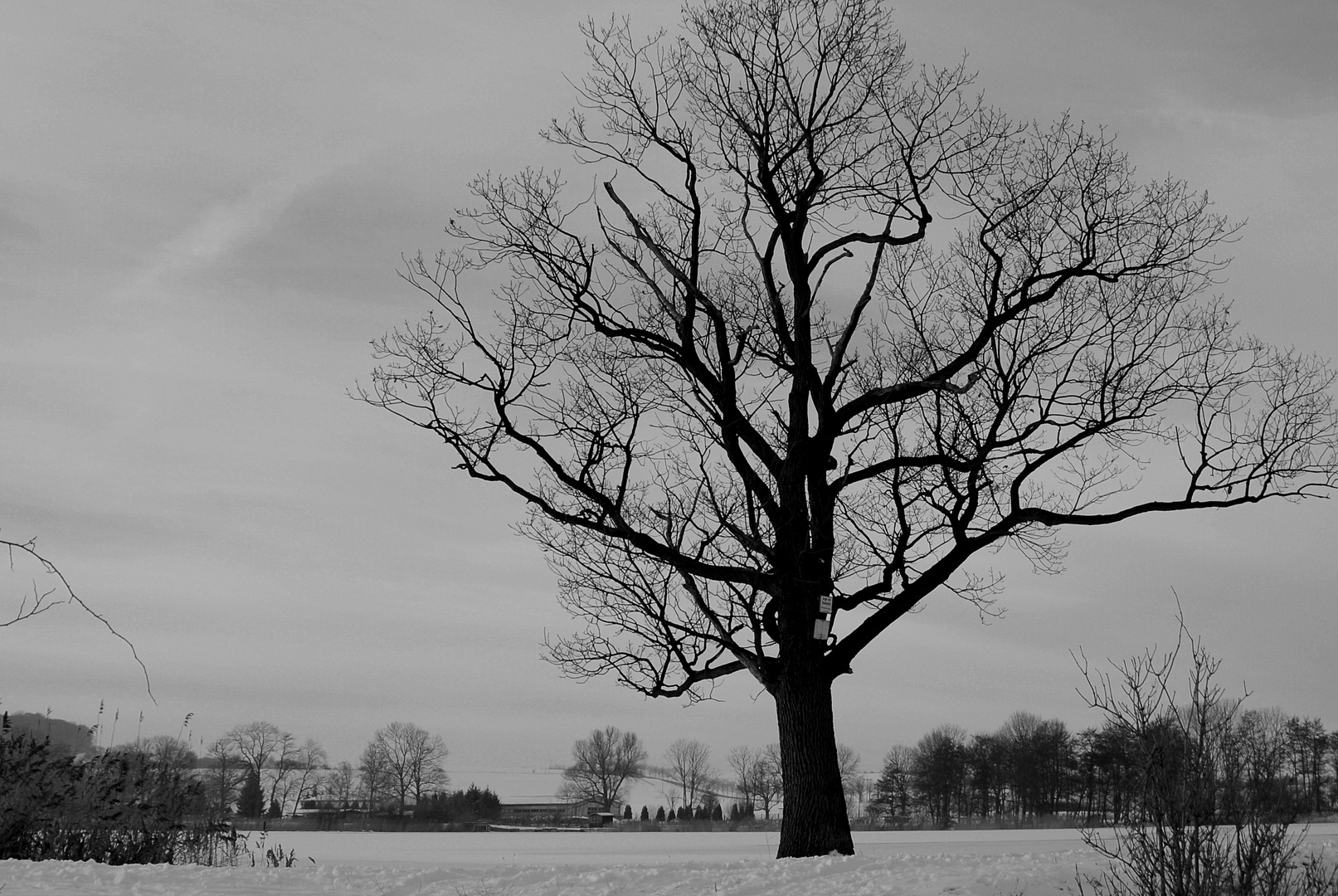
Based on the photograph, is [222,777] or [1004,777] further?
[1004,777]

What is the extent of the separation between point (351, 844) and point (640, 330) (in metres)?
12.5

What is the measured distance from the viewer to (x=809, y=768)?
1084cm

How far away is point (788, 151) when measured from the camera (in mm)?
12547

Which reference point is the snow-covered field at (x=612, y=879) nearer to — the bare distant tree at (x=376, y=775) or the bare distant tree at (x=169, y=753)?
the bare distant tree at (x=169, y=753)

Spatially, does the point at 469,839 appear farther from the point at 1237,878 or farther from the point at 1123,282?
the point at 1237,878

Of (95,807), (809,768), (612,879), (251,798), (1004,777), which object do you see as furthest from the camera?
(1004,777)

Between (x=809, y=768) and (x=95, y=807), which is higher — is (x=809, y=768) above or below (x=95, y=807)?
above

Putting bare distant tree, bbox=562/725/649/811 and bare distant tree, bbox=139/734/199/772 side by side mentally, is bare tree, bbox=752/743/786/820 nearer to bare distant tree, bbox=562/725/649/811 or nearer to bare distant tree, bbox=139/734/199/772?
bare distant tree, bbox=562/725/649/811

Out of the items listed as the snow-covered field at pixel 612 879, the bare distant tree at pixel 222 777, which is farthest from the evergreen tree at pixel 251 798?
the snow-covered field at pixel 612 879

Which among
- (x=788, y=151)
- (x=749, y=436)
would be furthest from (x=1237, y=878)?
(x=788, y=151)

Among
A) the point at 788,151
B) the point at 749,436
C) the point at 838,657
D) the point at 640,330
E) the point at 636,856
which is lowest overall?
the point at 636,856

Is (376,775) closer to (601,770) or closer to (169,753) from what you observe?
(601,770)

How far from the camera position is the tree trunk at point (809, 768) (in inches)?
420

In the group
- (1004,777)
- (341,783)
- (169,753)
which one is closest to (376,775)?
(341,783)
